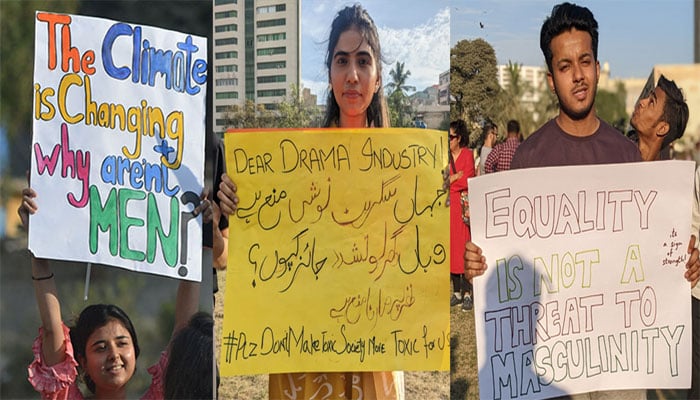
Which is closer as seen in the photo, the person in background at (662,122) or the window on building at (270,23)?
the window on building at (270,23)

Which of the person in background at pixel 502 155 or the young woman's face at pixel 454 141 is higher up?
the young woman's face at pixel 454 141

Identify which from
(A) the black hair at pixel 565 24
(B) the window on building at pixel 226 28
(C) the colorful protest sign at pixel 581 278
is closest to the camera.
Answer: (C) the colorful protest sign at pixel 581 278

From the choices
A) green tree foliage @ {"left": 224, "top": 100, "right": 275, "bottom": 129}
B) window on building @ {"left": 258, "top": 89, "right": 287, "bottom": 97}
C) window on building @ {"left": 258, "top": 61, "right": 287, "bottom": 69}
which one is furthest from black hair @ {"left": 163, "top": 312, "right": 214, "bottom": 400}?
window on building @ {"left": 258, "top": 61, "right": 287, "bottom": 69}

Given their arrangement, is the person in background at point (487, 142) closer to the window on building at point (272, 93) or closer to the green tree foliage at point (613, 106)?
the green tree foliage at point (613, 106)

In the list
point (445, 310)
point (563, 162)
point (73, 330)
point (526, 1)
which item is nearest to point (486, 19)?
point (526, 1)

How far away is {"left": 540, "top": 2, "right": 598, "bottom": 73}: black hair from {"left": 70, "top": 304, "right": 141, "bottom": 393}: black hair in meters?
2.08

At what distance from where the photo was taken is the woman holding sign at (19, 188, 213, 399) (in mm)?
3427

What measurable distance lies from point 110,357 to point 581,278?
194cm

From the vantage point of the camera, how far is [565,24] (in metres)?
3.55

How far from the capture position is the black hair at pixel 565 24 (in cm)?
355

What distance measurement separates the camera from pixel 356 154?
10.5 ft

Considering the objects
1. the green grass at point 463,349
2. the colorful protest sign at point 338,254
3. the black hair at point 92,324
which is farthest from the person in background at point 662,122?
the black hair at point 92,324

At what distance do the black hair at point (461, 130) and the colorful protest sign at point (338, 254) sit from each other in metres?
0.56

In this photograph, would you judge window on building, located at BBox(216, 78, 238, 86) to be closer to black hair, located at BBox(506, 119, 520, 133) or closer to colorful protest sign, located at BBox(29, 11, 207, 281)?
colorful protest sign, located at BBox(29, 11, 207, 281)
